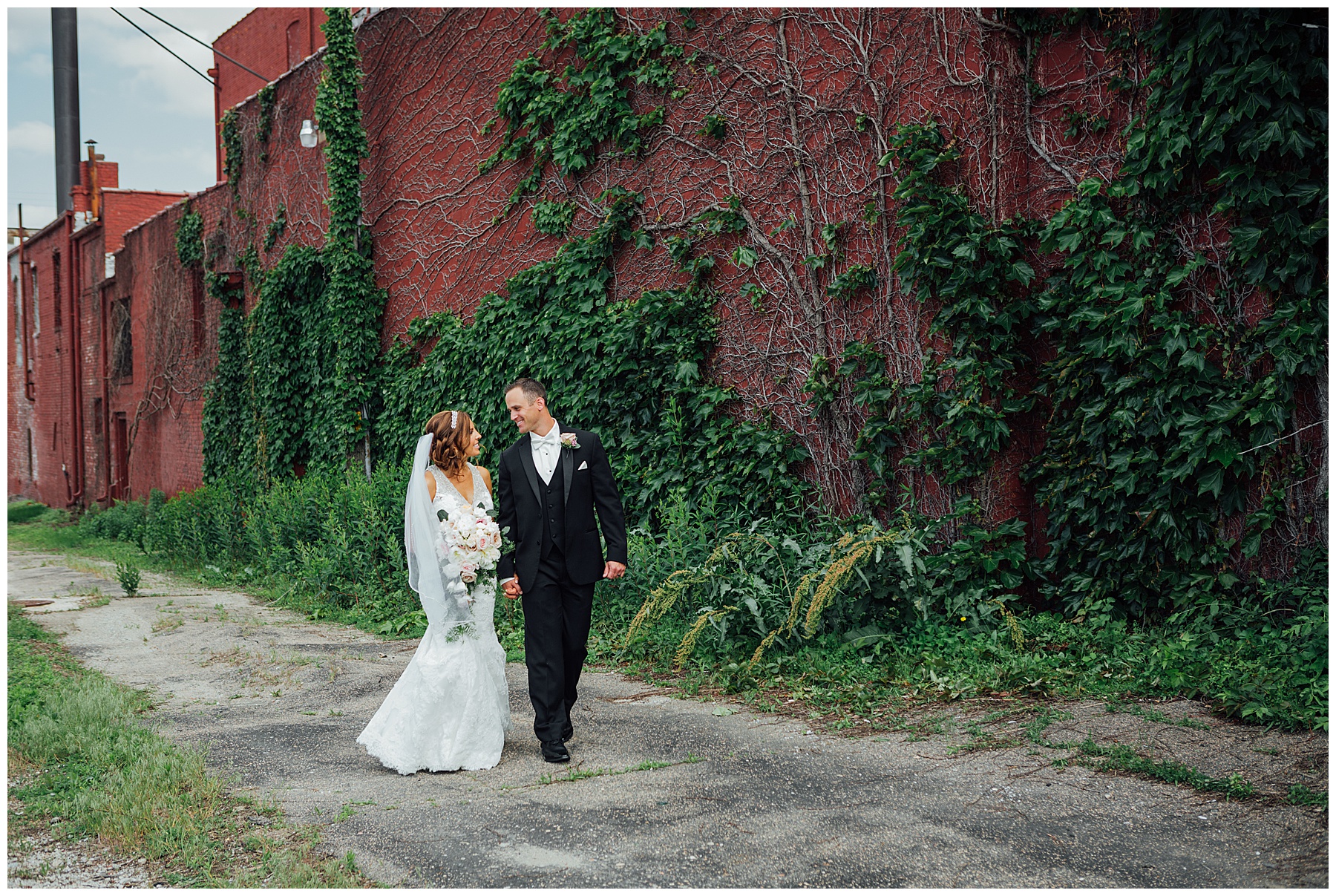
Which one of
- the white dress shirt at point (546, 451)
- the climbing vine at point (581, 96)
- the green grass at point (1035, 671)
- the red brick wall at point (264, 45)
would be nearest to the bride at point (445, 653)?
the white dress shirt at point (546, 451)

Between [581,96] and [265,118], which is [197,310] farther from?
[581,96]

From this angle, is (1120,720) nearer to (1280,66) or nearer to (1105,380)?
(1105,380)

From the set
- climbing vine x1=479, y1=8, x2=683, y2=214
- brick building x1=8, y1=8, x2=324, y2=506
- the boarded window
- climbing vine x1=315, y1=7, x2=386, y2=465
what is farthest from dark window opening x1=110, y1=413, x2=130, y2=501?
climbing vine x1=479, y1=8, x2=683, y2=214

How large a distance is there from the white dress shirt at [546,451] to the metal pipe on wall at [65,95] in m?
29.6

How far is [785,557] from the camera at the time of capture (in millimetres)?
7051

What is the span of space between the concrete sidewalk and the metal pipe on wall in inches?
1123

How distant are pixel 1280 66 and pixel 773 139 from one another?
3.62 metres

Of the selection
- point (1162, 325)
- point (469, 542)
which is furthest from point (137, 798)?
point (1162, 325)

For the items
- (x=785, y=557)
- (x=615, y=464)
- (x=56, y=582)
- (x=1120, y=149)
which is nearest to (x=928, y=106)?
(x=1120, y=149)

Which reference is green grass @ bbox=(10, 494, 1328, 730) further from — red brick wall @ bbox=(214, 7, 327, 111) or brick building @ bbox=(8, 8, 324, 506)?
red brick wall @ bbox=(214, 7, 327, 111)

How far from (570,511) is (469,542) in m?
0.55

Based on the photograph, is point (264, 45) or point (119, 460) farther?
point (264, 45)

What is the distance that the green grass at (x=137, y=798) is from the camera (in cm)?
366

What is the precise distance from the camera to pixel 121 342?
22406mm
